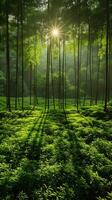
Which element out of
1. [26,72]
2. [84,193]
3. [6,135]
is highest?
[26,72]

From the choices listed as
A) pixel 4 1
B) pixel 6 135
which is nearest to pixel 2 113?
pixel 6 135

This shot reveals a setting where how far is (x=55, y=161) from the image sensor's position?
29.6ft

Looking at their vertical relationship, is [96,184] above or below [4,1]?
below

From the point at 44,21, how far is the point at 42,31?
91 centimetres

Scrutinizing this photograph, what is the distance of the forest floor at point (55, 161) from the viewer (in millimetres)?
7270

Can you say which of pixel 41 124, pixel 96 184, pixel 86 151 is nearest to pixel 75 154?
pixel 86 151

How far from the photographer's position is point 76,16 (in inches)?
875

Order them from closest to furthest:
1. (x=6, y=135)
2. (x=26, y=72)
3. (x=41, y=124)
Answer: (x=6, y=135), (x=41, y=124), (x=26, y=72)

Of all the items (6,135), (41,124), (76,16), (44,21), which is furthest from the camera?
(44,21)

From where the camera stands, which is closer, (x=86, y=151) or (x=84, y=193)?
(x=84, y=193)

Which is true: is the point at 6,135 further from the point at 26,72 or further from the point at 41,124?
the point at 26,72

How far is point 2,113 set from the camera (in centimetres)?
1733

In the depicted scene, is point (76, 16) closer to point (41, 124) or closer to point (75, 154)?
point (41, 124)

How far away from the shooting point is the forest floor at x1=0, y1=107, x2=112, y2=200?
7.27 meters
